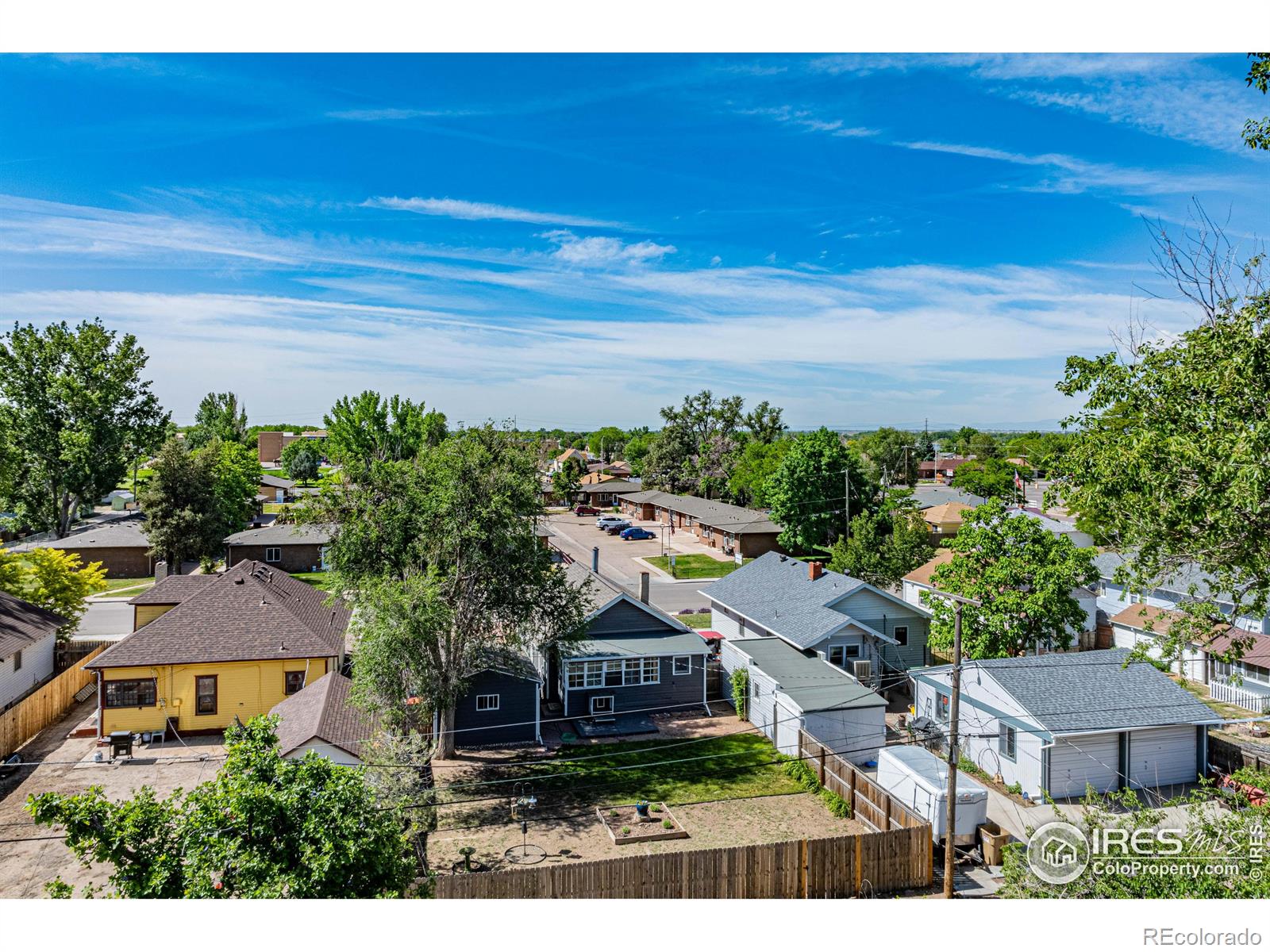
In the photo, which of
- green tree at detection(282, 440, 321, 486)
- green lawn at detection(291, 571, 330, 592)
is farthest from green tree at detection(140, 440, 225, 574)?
green tree at detection(282, 440, 321, 486)

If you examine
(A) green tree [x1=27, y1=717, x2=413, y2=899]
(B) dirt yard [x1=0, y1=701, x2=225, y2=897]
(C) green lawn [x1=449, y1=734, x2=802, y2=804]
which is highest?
(A) green tree [x1=27, y1=717, x2=413, y2=899]

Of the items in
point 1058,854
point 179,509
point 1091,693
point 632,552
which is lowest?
point 632,552

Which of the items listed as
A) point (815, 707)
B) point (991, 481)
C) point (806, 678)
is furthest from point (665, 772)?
point (991, 481)

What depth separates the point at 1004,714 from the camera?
2219 cm

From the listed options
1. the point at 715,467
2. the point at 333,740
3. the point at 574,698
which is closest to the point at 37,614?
the point at 333,740

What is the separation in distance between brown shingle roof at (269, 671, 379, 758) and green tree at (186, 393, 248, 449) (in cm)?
9021

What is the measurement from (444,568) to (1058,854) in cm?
1767

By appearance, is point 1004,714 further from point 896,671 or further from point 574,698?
point 574,698

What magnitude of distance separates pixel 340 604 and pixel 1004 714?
25757 mm

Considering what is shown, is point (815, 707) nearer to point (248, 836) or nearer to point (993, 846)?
point (993, 846)

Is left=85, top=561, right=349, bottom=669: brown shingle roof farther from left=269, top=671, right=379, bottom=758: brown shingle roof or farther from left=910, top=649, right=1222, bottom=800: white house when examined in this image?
left=910, top=649, right=1222, bottom=800: white house

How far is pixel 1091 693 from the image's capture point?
22.6 meters

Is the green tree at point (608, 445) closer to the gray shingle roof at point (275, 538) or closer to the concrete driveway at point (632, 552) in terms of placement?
the concrete driveway at point (632, 552)
